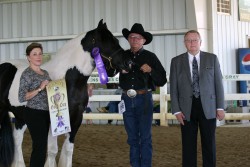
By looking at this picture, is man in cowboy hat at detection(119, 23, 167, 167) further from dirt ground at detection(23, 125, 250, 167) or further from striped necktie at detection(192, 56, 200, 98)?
dirt ground at detection(23, 125, 250, 167)

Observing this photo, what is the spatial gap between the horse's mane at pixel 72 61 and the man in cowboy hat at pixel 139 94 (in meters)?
0.36

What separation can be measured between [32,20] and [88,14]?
1.98m

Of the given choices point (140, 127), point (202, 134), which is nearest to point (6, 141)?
point (140, 127)

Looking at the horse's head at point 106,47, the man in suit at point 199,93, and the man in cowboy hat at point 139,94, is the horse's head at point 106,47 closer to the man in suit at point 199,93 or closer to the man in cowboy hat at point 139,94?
the man in cowboy hat at point 139,94

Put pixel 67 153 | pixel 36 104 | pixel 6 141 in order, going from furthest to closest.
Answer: pixel 6 141
pixel 67 153
pixel 36 104

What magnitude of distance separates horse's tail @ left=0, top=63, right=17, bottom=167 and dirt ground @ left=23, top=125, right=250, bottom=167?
756 mm

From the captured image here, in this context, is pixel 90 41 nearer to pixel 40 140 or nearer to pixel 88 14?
pixel 40 140

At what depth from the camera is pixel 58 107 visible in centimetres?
384

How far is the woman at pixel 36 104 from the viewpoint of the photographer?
368cm

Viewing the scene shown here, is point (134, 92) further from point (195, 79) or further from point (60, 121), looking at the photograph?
point (60, 121)

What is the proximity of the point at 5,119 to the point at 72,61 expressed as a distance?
120cm

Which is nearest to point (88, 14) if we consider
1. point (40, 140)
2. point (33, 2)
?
point (33, 2)

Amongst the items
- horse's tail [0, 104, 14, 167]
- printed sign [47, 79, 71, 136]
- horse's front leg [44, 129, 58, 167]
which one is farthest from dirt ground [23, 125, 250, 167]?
printed sign [47, 79, 71, 136]

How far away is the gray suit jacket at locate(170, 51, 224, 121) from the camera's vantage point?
154 inches
